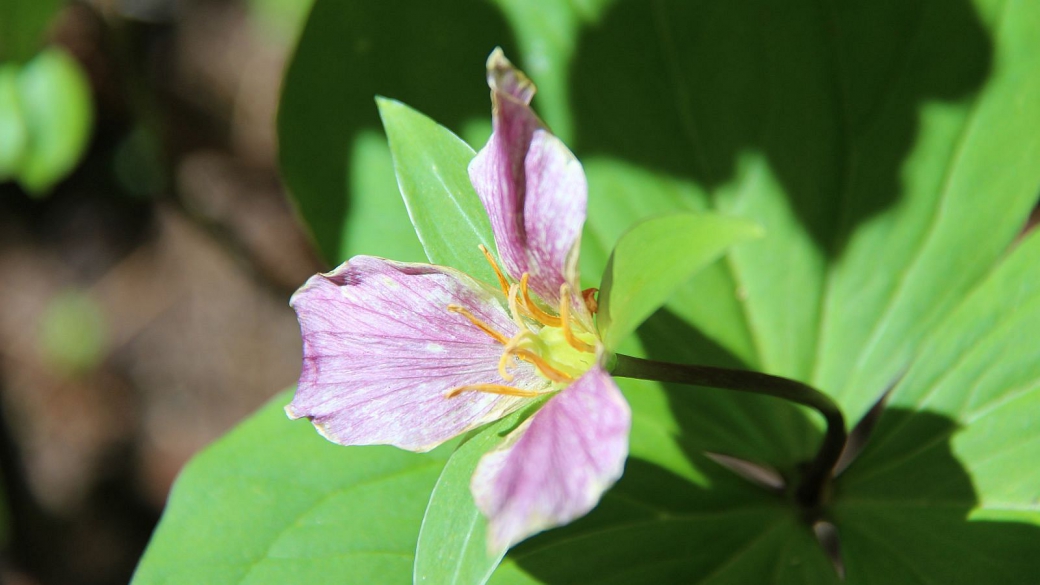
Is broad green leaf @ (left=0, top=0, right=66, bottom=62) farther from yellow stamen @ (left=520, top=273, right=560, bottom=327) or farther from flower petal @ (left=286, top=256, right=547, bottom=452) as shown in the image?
yellow stamen @ (left=520, top=273, right=560, bottom=327)

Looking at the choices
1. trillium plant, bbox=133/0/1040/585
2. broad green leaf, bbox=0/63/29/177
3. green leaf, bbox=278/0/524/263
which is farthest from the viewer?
broad green leaf, bbox=0/63/29/177

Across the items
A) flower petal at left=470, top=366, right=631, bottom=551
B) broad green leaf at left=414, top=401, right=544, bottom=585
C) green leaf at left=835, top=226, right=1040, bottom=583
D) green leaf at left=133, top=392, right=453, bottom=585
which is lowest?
green leaf at left=835, top=226, right=1040, bottom=583

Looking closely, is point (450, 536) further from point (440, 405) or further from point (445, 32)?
point (445, 32)

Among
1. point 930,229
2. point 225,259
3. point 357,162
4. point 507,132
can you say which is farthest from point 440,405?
point 225,259

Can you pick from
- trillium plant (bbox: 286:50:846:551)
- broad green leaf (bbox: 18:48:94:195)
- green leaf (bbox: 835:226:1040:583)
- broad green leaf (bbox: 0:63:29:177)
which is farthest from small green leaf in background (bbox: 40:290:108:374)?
green leaf (bbox: 835:226:1040:583)

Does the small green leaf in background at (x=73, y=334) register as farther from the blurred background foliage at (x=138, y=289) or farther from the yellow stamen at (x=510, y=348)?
the yellow stamen at (x=510, y=348)

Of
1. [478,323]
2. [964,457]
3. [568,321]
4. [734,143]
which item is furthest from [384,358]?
[964,457]
